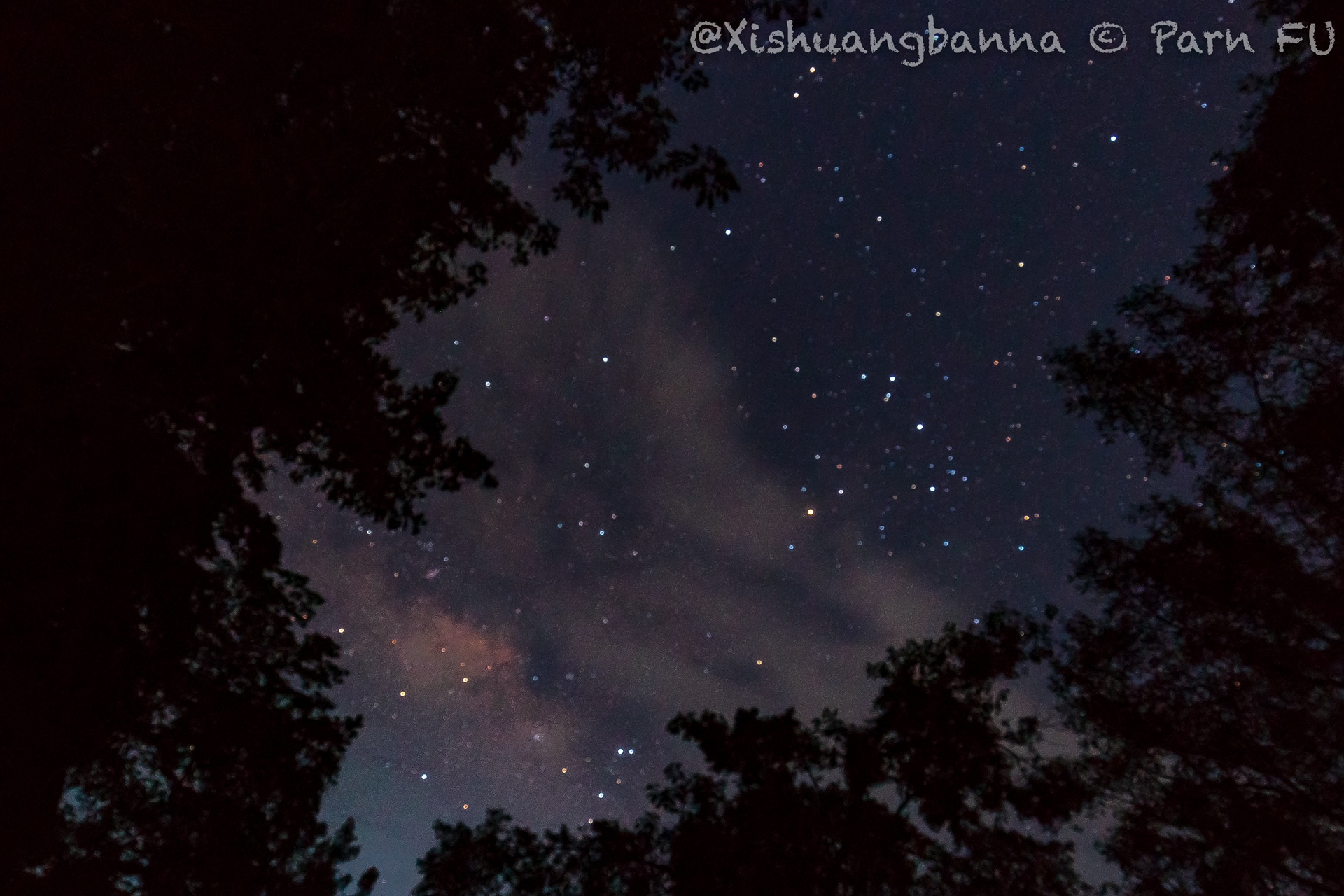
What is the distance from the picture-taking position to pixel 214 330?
319 inches

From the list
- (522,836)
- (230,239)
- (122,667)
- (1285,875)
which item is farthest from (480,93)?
(1285,875)

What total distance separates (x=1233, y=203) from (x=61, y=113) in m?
14.4

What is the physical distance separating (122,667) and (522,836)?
8185 mm

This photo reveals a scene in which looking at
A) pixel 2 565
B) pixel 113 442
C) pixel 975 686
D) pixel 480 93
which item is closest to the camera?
pixel 2 565

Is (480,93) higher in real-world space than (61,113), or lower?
higher

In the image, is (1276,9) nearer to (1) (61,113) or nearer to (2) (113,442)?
(1) (61,113)

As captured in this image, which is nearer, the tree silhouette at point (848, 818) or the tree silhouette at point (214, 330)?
the tree silhouette at point (214, 330)

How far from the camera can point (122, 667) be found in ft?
25.3

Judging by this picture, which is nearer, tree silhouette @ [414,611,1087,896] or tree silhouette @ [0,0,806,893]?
tree silhouette @ [0,0,806,893]

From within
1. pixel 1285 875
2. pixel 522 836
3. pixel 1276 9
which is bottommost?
pixel 522 836

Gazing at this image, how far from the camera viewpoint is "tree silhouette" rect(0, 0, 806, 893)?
6594 mm

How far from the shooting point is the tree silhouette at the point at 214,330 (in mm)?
6594

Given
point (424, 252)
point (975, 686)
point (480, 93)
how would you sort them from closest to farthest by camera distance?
point (480, 93) → point (424, 252) → point (975, 686)

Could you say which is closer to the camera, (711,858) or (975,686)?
(711,858)
